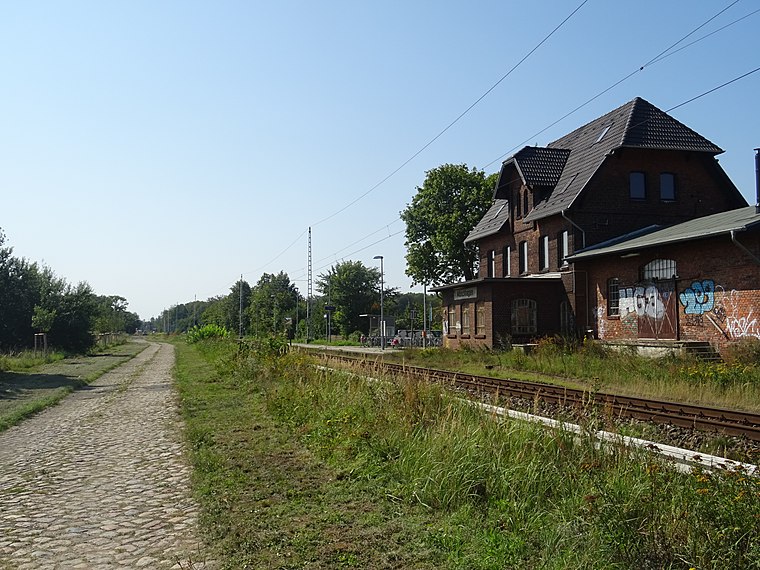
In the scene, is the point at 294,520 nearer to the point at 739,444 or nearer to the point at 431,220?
the point at 739,444

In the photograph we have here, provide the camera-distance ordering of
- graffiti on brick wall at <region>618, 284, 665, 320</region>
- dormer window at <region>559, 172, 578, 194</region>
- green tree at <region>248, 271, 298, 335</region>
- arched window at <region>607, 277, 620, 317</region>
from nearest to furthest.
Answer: graffiti on brick wall at <region>618, 284, 665, 320</region>
arched window at <region>607, 277, 620, 317</region>
dormer window at <region>559, 172, 578, 194</region>
green tree at <region>248, 271, 298, 335</region>

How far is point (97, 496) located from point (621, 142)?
28510 millimetres

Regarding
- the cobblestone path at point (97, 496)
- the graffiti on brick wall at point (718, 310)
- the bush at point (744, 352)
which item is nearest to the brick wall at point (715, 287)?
the graffiti on brick wall at point (718, 310)

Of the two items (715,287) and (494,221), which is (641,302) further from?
(494,221)

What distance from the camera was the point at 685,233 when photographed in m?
23.2

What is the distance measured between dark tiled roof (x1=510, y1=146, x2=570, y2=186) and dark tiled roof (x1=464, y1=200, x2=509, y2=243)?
4400mm

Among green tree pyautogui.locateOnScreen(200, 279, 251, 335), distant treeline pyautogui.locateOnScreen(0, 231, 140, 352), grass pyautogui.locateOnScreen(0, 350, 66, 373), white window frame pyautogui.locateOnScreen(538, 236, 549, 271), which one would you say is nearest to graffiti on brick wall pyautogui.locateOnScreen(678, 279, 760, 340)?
white window frame pyautogui.locateOnScreen(538, 236, 549, 271)

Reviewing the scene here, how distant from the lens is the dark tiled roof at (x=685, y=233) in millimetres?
20891

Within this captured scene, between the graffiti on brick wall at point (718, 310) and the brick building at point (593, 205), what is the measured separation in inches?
241

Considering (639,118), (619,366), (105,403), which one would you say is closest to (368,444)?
(105,403)

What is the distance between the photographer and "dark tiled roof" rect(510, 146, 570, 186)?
3472cm

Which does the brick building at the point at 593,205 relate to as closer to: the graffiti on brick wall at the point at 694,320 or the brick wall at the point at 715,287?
the brick wall at the point at 715,287

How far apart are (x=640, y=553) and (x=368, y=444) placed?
4050mm

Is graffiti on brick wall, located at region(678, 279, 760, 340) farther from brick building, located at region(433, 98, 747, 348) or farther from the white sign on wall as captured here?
the white sign on wall
